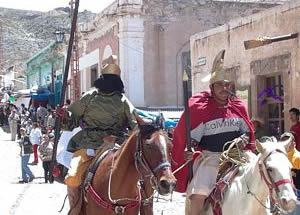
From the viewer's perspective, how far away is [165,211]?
37.3ft

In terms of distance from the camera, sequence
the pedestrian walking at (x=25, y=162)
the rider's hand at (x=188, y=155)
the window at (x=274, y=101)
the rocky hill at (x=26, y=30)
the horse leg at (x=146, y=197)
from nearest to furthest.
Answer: the rider's hand at (x=188, y=155) → the horse leg at (x=146, y=197) → the window at (x=274, y=101) → the pedestrian walking at (x=25, y=162) → the rocky hill at (x=26, y=30)

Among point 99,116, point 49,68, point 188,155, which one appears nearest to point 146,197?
point 188,155

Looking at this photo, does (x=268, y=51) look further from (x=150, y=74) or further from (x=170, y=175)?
(x=150, y=74)

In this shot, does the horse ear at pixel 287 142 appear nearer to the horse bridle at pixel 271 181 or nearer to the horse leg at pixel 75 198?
the horse bridle at pixel 271 181

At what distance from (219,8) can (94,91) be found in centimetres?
1645

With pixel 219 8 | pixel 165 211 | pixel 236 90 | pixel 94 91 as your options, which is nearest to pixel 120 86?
pixel 94 91

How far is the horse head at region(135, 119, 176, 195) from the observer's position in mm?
5191

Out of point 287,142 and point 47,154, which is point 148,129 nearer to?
point 287,142

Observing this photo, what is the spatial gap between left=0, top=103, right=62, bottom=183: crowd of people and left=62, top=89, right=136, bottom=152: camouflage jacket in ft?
1.79

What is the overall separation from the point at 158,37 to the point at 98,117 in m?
15.3

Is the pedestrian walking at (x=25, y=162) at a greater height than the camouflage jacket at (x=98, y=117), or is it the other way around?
the camouflage jacket at (x=98, y=117)

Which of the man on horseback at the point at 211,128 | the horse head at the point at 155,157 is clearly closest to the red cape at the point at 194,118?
the man on horseback at the point at 211,128

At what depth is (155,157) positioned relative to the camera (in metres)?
5.46

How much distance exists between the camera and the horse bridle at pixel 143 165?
17.5 ft
